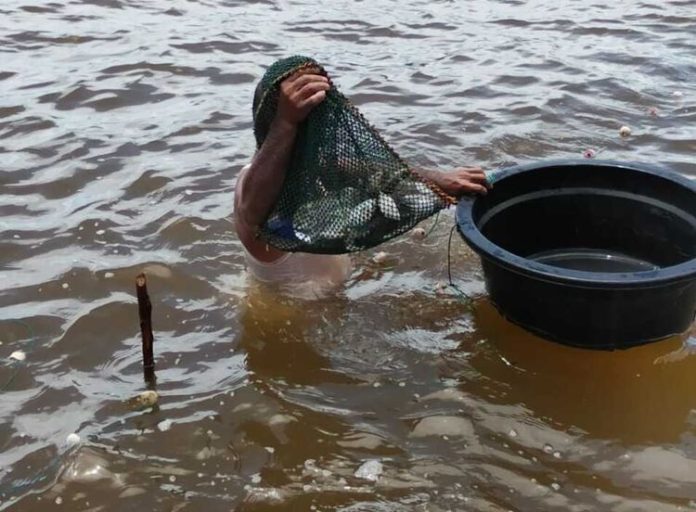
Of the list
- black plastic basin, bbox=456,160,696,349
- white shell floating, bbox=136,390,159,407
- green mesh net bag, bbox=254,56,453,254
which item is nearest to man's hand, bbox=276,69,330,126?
green mesh net bag, bbox=254,56,453,254

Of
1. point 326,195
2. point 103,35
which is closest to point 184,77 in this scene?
point 103,35

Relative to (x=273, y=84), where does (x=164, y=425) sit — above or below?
below

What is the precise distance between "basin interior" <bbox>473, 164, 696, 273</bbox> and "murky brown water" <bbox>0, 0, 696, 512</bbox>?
398 millimetres

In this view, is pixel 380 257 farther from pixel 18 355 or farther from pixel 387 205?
pixel 18 355

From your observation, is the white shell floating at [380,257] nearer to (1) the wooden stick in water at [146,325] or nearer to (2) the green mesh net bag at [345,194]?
(2) the green mesh net bag at [345,194]

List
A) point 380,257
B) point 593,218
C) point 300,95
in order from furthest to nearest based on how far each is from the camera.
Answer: point 380,257, point 593,218, point 300,95

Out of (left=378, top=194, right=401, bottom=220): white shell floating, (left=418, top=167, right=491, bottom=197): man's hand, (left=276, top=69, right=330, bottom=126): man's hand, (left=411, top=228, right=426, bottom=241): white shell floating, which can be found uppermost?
(left=276, top=69, right=330, bottom=126): man's hand

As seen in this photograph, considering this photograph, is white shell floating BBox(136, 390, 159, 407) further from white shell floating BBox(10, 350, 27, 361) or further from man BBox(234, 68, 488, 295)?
man BBox(234, 68, 488, 295)

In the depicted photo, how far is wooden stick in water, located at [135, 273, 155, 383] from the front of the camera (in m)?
3.00

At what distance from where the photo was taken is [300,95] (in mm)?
3047

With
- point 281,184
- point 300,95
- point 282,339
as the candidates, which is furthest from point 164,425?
point 300,95

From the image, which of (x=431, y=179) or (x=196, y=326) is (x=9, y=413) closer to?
(x=196, y=326)

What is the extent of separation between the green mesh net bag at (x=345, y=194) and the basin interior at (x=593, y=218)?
37 cm

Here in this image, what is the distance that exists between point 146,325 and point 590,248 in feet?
6.92
